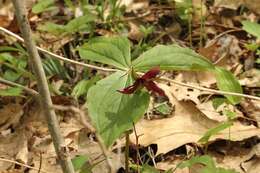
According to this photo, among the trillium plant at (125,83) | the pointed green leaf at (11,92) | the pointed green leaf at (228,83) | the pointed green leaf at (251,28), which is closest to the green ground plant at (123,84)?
the trillium plant at (125,83)

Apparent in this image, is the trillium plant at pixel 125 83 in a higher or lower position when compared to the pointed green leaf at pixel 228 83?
higher

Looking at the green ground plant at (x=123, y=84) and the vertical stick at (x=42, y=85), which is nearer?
the vertical stick at (x=42, y=85)

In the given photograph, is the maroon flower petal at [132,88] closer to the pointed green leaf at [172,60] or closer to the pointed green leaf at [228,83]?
the pointed green leaf at [172,60]

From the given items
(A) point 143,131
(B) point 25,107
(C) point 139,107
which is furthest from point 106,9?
(C) point 139,107

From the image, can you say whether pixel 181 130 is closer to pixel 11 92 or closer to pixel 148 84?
pixel 148 84

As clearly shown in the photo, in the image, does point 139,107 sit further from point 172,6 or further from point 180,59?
point 172,6

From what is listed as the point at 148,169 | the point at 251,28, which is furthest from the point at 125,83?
the point at 251,28

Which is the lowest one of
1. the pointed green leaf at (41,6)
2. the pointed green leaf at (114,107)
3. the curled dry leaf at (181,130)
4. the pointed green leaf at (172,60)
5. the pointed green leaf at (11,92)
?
the curled dry leaf at (181,130)

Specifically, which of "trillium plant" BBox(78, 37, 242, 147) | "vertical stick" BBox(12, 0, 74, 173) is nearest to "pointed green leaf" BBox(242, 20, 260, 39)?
"trillium plant" BBox(78, 37, 242, 147)
